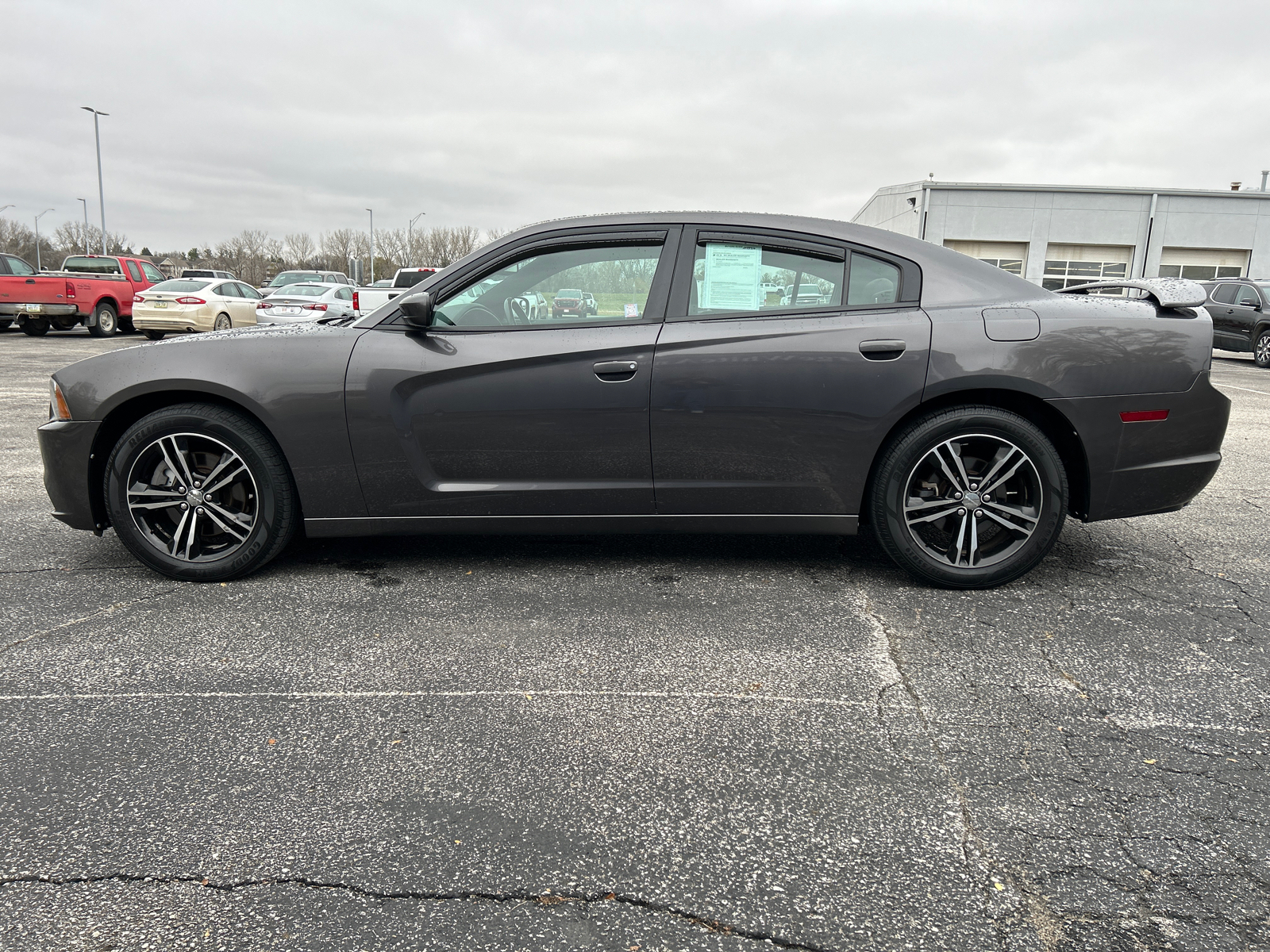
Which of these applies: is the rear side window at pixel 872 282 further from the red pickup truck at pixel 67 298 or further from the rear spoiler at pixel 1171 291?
the red pickup truck at pixel 67 298

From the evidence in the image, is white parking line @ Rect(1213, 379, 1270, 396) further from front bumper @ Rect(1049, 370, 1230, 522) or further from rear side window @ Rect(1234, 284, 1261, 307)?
front bumper @ Rect(1049, 370, 1230, 522)

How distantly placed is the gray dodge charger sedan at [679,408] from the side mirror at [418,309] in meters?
0.01

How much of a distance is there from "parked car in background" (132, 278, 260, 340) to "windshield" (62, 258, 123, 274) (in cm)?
643

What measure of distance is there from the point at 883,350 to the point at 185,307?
63.8ft

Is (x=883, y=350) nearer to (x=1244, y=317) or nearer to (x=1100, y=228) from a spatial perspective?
(x=1244, y=317)

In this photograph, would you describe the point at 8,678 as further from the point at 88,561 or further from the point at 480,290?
the point at 480,290

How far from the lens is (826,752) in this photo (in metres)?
2.46

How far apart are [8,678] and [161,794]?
1.10m

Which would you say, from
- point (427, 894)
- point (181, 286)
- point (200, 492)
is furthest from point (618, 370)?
point (181, 286)

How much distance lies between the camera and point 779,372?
360 cm

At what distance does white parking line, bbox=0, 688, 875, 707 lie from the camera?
2.77m

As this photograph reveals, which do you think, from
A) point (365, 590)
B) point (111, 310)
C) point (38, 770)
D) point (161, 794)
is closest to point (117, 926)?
point (161, 794)

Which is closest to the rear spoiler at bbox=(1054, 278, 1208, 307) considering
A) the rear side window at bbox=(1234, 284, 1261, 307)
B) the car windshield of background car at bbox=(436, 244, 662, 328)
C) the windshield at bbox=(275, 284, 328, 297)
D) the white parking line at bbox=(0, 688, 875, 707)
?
the car windshield of background car at bbox=(436, 244, 662, 328)

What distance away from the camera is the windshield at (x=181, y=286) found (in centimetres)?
1959
